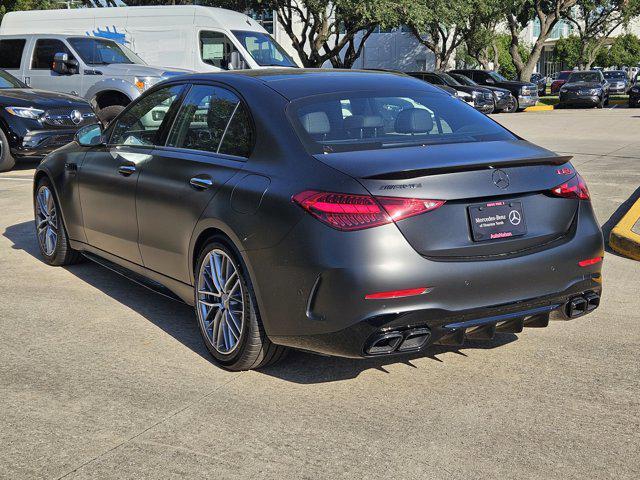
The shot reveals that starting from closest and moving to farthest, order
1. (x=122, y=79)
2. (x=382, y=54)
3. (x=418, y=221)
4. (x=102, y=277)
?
(x=418, y=221) < (x=102, y=277) < (x=122, y=79) < (x=382, y=54)

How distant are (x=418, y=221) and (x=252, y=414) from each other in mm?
1209

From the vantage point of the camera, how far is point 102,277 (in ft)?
23.0

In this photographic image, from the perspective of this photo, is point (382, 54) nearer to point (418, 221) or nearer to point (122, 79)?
point (122, 79)

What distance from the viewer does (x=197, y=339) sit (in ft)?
17.7

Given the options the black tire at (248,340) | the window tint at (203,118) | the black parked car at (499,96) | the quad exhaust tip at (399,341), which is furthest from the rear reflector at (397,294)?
the black parked car at (499,96)

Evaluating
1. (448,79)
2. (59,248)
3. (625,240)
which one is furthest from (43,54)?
(448,79)

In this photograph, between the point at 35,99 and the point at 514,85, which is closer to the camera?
the point at 35,99

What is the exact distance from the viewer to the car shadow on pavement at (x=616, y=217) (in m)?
8.18

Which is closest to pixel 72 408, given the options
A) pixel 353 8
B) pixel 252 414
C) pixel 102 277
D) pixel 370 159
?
pixel 252 414

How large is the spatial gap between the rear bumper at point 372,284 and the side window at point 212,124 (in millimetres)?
779

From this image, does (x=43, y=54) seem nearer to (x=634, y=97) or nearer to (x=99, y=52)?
(x=99, y=52)

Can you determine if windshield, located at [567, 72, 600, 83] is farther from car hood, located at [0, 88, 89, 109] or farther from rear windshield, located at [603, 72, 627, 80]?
car hood, located at [0, 88, 89, 109]

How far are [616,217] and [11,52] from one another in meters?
12.7

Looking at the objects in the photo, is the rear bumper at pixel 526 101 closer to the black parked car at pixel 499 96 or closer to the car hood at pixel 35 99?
the black parked car at pixel 499 96
